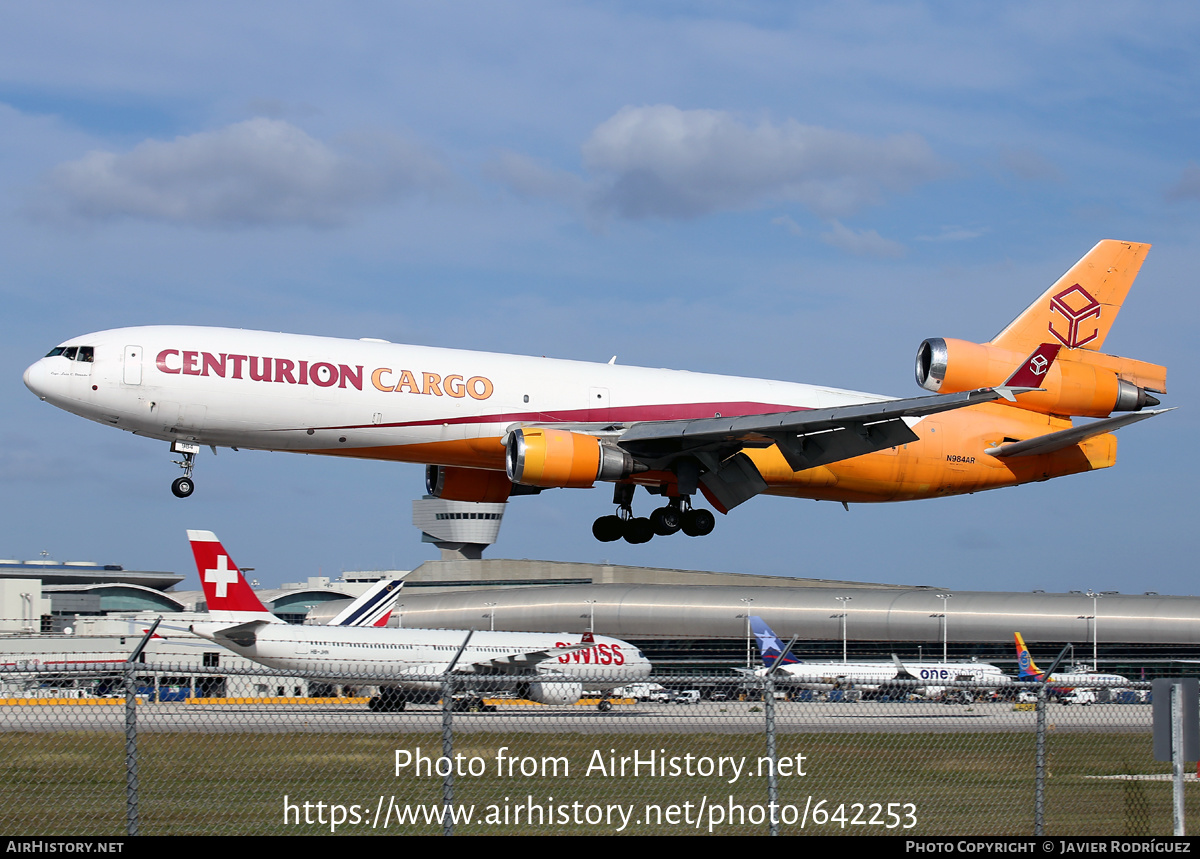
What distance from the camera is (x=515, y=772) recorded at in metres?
17.8

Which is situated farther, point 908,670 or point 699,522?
point 908,670

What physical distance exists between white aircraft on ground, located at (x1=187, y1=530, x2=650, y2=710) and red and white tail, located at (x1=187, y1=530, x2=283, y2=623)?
0.04m

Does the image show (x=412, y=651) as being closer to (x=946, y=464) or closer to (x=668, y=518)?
(x=668, y=518)

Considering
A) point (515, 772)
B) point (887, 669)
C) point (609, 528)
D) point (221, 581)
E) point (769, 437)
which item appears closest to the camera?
point (515, 772)

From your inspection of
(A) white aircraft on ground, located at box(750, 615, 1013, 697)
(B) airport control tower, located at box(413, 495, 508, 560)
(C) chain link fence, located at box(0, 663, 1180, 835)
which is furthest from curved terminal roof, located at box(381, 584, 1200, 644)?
(B) airport control tower, located at box(413, 495, 508, 560)

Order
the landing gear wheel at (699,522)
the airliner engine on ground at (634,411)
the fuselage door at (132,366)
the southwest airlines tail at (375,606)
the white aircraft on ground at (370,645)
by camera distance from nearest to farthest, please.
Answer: the fuselage door at (132,366) → the airliner engine on ground at (634,411) → the landing gear wheel at (699,522) → the white aircraft on ground at (370,645) → the southwest airlines tail at (375,606)

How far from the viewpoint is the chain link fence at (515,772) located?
14828mm

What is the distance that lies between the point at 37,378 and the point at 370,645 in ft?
76.0

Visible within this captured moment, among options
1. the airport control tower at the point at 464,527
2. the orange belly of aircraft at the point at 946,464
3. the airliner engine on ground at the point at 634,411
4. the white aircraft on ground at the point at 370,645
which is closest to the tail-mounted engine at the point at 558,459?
the airliner engine on ground at the point at 634,411

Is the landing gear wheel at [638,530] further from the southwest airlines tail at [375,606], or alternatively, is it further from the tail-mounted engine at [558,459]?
the southwest airlines tail at [375,606]

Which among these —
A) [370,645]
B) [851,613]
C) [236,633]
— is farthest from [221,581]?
[851,613]

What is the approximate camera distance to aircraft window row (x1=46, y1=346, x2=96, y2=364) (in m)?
28.9

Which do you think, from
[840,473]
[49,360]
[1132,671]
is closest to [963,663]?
[1132,671]

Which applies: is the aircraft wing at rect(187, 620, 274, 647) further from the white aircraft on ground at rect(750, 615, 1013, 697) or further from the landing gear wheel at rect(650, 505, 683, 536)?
the white aircraft on ground at rect(750, 615, 1013, 697)
